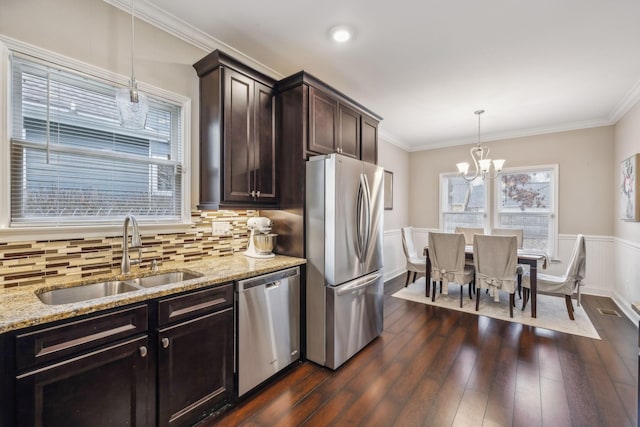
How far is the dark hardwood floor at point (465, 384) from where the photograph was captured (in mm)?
1829

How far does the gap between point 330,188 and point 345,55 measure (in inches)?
51.5

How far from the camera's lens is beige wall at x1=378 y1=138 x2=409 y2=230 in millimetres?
5191

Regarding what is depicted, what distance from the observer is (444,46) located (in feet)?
→ 8.16

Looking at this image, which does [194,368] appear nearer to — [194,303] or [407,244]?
[194,303]

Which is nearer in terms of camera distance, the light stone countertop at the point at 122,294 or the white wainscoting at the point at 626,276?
the light stone countertop at the point at 122,294

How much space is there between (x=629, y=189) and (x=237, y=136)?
460 centimetres

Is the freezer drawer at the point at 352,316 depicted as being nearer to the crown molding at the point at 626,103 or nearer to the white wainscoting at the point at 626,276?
the white wainscoting at the point at 626,276

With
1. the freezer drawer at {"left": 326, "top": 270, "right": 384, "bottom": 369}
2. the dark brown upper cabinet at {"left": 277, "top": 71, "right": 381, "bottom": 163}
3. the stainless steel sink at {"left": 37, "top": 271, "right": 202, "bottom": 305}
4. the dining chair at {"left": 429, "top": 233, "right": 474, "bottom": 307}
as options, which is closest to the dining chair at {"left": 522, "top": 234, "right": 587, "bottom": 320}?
the dining chair at {"left": 429, "top": 233, "right": 474, "bottom": 307}

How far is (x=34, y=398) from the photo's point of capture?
1.17m

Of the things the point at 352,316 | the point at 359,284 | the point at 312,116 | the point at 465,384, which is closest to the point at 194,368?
the point at 352,316

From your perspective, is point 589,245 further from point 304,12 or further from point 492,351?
point 304,12

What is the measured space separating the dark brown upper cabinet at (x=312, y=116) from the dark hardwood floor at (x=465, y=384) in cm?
188

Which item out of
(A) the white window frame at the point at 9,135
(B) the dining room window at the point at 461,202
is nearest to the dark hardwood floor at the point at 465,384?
(A) the white window frame at the point at 9,135

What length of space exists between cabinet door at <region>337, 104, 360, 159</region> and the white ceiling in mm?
408
